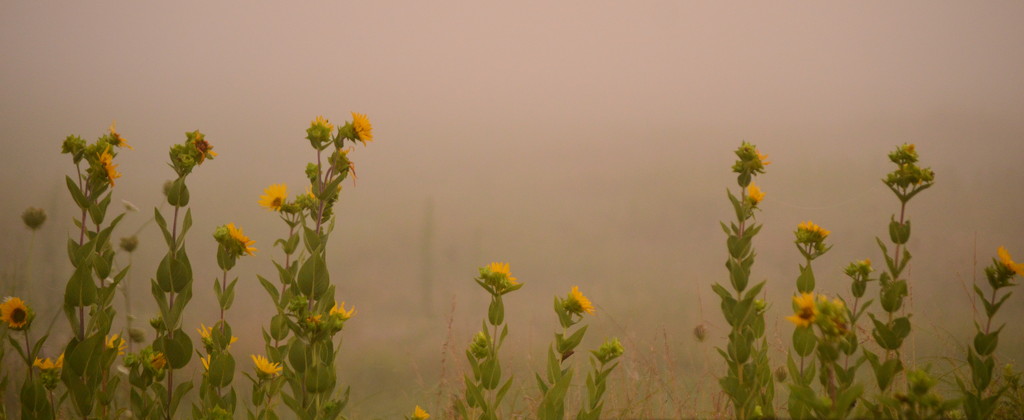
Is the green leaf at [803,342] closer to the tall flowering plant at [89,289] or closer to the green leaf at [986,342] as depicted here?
the green leaf at [986,342]

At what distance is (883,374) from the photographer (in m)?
1.35

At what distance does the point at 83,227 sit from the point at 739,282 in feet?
5.23

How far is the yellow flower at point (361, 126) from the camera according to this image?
59.6 inches

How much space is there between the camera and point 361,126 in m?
1.53

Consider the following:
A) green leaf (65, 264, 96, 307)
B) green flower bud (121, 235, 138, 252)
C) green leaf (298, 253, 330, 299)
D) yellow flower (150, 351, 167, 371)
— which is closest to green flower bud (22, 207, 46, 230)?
green flower bud (121, 235, 138, 252)

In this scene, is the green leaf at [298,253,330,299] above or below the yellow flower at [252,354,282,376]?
above

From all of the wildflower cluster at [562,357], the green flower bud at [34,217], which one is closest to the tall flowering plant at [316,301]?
the wildflower cluster at [562,357]

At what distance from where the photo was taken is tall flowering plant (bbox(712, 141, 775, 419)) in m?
1.52

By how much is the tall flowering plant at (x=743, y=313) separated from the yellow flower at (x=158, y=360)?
1.45 m

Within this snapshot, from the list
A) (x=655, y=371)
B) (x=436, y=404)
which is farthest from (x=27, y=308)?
(x=655, y=371)

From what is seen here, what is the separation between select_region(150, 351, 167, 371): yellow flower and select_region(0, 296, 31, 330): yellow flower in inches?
11.4

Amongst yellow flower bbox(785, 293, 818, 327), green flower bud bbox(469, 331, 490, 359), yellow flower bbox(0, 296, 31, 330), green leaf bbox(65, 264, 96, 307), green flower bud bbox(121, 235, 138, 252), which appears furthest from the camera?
green flower bud bbox(121, 235, 138, 252)

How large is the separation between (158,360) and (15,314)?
34cm

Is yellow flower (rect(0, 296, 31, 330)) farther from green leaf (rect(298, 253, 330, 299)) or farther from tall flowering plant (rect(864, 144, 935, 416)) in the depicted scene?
tall flowering plant (rect(864, 144, 935, 416))
